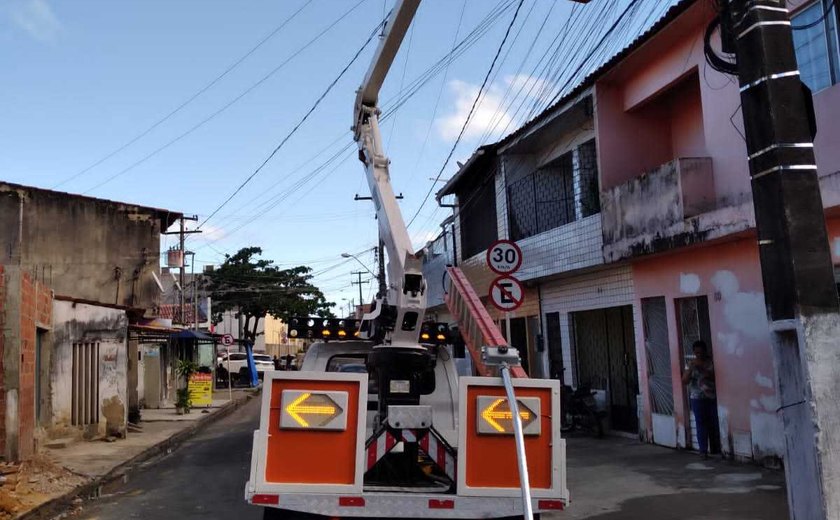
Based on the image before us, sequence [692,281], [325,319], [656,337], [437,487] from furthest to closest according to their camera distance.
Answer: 1. [656,337]
2. [692,281]
3. [325,319]
4. [437,487]

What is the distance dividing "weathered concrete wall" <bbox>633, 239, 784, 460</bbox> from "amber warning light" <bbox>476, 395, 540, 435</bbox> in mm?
5673

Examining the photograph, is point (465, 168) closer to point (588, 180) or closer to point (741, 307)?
point (588, 180)

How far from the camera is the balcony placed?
10180mm

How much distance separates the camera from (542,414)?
533cm

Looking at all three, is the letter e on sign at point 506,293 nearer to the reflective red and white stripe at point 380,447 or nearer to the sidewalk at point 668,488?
the sidewalk at point 668,488

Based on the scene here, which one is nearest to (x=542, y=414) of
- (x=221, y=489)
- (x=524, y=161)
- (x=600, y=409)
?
(x=221, y=489)

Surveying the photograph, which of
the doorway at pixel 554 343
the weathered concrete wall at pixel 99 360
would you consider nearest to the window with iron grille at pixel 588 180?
the doorway at pixel 554 343

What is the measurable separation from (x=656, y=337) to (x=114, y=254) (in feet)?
62.7

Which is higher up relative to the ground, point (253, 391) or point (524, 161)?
point (524, 161)

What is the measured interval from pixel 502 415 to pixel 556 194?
11782mm

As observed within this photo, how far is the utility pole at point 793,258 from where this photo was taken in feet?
13.7

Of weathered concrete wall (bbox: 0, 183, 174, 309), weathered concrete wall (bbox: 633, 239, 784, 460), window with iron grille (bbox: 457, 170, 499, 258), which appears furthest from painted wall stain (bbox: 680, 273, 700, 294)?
weathered concrete wall (bbox: 0, 183, 174, 309)

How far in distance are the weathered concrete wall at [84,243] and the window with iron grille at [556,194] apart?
46.6 ft

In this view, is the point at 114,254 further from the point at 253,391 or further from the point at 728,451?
the point at 728,451
